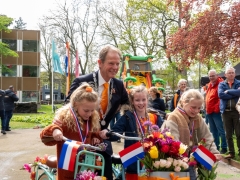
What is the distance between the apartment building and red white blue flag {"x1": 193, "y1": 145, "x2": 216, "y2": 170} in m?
45.5

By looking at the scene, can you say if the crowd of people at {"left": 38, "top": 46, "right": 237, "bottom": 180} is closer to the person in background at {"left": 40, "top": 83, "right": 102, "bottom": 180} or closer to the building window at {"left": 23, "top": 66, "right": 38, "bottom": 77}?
the person in background at {"left": 40, "top": 83, "right": 102, "bottom": 180}

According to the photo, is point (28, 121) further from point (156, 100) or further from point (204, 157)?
point (204, 157)

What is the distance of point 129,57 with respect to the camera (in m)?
18.6

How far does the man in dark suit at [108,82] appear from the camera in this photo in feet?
12.4

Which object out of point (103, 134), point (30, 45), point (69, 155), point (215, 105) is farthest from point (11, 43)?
point (69, 155)

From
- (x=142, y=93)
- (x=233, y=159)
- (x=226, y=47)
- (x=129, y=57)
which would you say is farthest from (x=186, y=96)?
(x=129, y=57)

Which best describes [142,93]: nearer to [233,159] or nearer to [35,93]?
[233,159]

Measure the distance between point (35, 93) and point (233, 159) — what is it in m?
44.3

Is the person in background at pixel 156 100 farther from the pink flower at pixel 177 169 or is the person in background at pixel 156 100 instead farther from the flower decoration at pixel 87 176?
the pink flower at pixel 177 169

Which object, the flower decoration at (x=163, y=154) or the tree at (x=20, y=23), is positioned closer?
the flower decoration at (x=163, y=154)

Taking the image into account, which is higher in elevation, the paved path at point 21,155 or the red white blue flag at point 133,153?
Answer: the red white blue flag at point 133,153

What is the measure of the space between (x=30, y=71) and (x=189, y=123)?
154 ft

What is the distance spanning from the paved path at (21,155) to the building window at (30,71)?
120 ft

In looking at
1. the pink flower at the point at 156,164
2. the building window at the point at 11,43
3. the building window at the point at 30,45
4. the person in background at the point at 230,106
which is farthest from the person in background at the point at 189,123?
the building window at the point at 11,43
